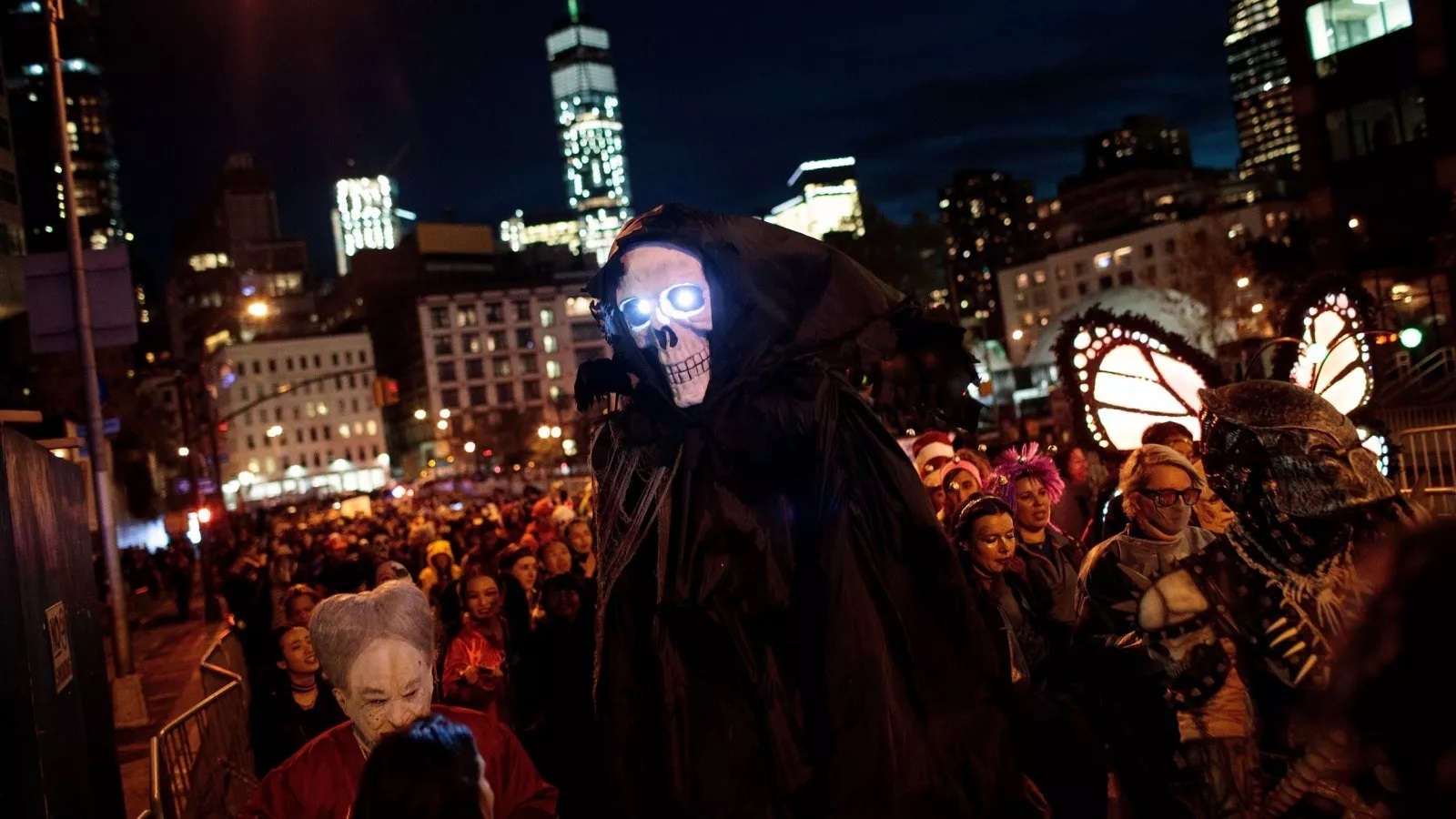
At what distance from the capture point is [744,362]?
3.08 m

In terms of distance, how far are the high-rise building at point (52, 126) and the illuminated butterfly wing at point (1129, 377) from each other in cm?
3149

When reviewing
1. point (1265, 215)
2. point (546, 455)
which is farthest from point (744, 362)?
point (546, 455)

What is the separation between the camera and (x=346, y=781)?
130 inches

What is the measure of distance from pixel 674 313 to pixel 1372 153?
38.4 meters

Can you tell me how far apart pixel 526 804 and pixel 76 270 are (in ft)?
36.8

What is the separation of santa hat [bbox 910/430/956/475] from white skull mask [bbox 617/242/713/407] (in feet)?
20.8

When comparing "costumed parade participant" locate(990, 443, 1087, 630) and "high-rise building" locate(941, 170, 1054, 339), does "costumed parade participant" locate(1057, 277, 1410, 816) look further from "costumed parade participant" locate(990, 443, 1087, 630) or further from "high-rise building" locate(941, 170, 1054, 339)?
"high-rise building" locate(941, 170, 1054, 339)

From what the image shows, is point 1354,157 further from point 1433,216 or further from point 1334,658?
point 1334,658

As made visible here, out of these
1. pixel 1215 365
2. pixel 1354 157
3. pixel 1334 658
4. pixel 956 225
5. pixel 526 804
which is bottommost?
pixel 526 804

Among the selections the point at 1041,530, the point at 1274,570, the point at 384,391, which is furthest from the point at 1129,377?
the point at 384,391

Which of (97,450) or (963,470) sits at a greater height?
(97,450)

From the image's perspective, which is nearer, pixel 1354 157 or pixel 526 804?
pixel 526 804

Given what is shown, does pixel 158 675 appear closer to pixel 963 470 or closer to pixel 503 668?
pixel 503 668

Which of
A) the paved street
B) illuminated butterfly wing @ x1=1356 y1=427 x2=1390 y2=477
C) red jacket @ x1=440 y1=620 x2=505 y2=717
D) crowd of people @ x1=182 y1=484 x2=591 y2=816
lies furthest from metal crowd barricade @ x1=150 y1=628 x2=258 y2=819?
illuminated butterfly wing @ x1=1356 y1=427 x2=1390 y2=477
